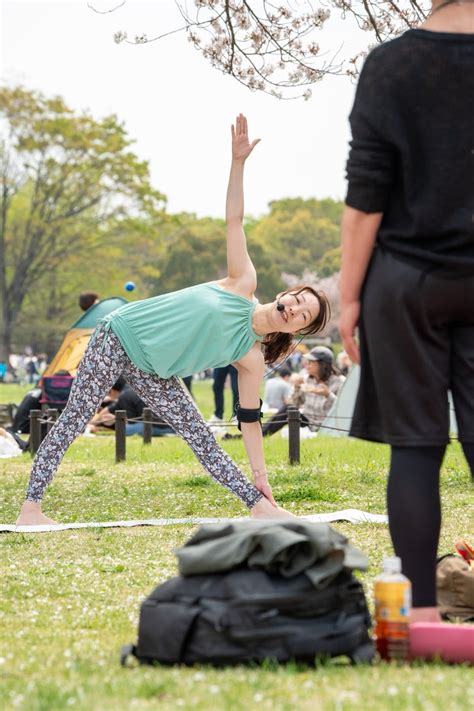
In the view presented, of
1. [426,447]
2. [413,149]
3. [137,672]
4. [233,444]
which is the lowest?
[233,444]

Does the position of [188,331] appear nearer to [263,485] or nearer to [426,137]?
[263,485]

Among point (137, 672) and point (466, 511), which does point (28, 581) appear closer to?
point (137, 672)

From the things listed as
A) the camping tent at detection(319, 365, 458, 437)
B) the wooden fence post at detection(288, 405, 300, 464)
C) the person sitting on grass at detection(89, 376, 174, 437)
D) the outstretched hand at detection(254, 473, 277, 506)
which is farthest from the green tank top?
the camping tent at detection(319, 365, 458, 437)

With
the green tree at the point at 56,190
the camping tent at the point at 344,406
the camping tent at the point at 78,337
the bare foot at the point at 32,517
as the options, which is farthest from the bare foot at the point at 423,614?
the green tree at the point at 56,190

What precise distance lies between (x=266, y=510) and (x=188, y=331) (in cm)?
121

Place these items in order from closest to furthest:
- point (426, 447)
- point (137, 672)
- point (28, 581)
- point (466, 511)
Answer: point (137, 672), point (426, 447), point (28, 581), point (466, 511)

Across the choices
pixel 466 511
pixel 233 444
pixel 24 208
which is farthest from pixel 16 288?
pixel 466 511

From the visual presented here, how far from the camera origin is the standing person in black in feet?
10.9

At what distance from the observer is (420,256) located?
335 cm

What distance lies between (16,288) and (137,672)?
41.0 meters

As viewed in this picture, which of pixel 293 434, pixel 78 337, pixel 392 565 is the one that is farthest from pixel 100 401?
pixel 78 337

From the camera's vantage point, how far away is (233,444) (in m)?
14.4

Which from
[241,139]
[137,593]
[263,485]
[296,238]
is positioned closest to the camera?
[137,593]

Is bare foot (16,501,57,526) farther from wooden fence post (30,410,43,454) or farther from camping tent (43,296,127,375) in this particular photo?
camping tent (43,296,127,375)
